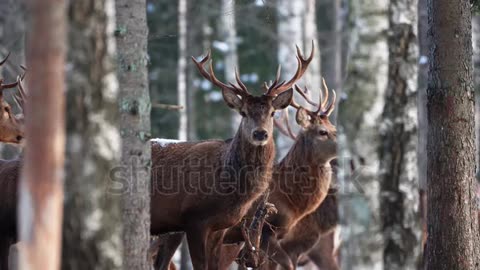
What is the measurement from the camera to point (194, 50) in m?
24.8

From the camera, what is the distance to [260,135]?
1066 cm

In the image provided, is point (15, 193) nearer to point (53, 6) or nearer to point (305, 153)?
point (305, 153)

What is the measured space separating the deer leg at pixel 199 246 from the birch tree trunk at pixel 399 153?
3.94m

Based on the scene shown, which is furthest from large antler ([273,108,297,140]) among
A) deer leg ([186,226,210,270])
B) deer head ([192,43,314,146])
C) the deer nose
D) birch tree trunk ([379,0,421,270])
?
birch tree trunk ([379,0,421,270])

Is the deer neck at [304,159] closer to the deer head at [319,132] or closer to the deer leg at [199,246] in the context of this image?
the deer head at [319,132]

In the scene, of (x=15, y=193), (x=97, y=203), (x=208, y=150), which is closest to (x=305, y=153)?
(x=208, y=150)

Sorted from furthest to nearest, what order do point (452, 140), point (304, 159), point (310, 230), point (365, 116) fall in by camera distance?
point (310, 230), point (304, 159), point (452, 140), point (365, 116)

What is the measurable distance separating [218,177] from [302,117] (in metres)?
2.26

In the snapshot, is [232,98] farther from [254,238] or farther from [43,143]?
[43,143]

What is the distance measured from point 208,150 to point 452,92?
3313mm

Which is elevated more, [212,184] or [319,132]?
[319,132]

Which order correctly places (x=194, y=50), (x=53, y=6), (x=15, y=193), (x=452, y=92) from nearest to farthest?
(x=53, y=6) → (x=452, y=92) → (x=15, y=193) → (x=194, y=50)

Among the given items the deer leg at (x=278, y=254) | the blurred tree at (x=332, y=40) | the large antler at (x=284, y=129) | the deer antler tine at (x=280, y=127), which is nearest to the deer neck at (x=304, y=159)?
the large antler at (x=284, y=129)

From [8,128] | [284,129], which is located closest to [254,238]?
[8,128]
